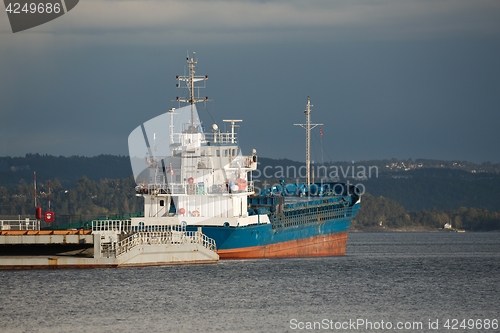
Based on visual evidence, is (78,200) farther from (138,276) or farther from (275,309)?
(275,309)

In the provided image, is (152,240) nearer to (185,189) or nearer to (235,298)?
(185,189)

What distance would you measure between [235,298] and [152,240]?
1199 centimetres

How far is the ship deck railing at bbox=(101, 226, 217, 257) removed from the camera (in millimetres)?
53969

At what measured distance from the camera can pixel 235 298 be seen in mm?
44469

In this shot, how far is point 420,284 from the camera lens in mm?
51312

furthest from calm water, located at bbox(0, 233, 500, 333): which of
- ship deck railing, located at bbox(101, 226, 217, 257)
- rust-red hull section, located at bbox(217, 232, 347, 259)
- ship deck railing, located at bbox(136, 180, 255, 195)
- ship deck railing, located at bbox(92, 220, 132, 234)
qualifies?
ship deck railing, located at bbox(136, 180, 255, 195)

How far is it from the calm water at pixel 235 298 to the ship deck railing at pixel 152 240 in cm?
113

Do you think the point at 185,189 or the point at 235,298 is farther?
the point at 185,189

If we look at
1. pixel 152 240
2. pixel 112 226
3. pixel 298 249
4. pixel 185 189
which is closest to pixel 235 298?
pixel 152 240

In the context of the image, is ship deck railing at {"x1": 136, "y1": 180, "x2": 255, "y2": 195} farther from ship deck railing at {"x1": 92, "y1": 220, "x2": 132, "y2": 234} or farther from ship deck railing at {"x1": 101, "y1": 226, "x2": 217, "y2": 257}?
ship deck railing at {"x1": 101, "y1": 226, "x2": 217, "y2": 257}

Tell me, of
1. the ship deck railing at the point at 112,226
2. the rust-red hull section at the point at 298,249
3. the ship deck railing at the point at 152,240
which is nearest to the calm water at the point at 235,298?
the ship deck railing at the point at 152,240

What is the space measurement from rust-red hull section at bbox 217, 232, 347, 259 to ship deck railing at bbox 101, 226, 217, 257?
348 centimetres

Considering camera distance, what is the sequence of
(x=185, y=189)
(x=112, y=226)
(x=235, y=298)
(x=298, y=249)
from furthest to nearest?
1. (x=298, y=249)
2. (x=185, y=189)
3. (x=112, y=226)
4. (x=235, y=298)

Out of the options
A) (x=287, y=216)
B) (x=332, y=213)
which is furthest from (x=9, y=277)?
(x=332, y=213)
